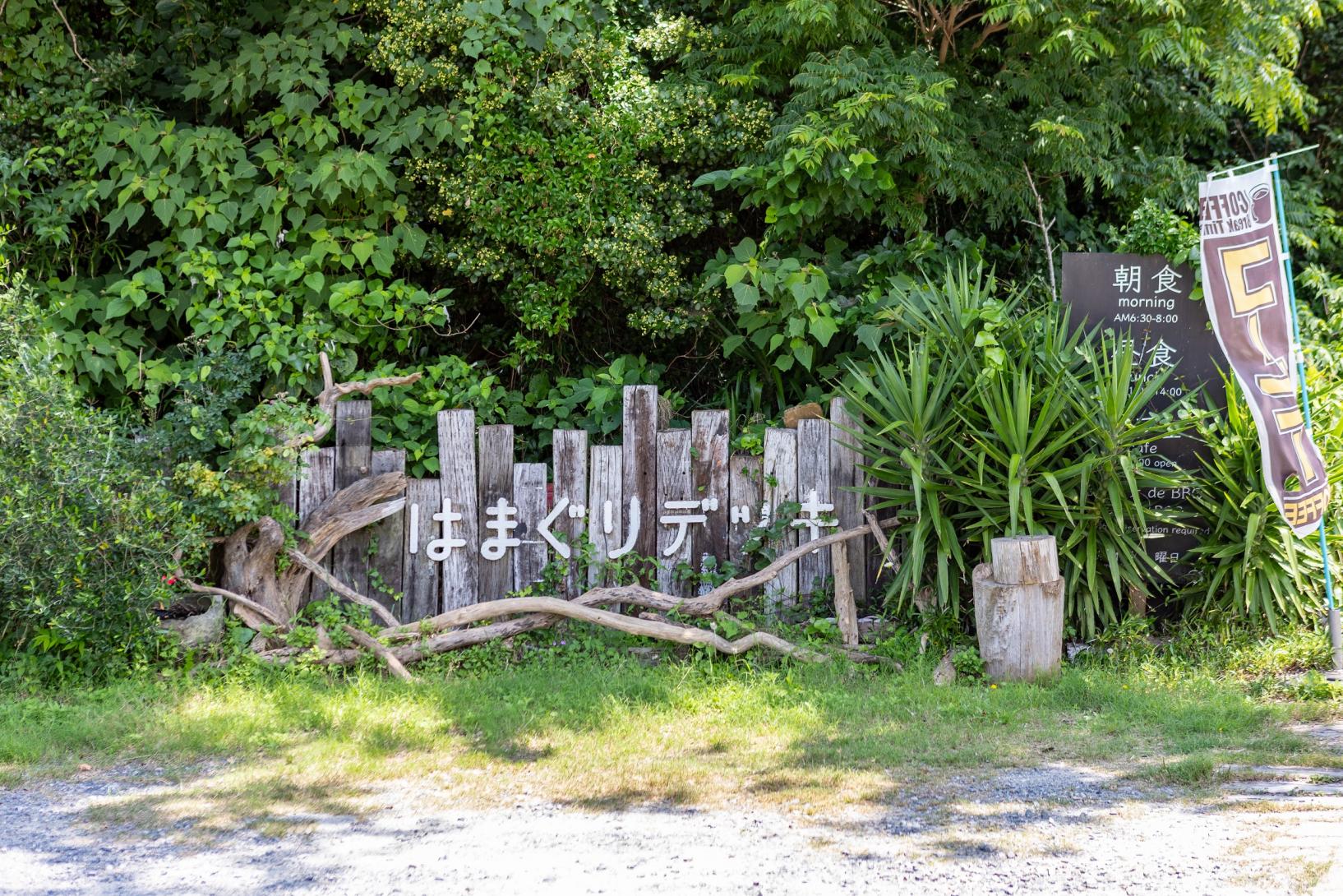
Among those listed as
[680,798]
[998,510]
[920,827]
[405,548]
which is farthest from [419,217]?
[920,827]

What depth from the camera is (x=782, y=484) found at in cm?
640

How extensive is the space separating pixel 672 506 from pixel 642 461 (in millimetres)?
294

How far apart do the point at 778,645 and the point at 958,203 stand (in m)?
3.71

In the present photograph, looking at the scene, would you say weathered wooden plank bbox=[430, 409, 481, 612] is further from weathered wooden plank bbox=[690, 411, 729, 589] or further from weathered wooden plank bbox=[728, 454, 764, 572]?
weathered wooden plank bbox=[728, 454, 764, 572]

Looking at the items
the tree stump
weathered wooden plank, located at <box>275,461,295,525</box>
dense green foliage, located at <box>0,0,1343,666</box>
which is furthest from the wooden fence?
the tree stump

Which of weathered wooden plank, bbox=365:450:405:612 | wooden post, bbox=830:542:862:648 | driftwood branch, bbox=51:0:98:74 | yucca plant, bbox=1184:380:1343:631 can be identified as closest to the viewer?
yucca plant, bbox=1184:380:1343:631

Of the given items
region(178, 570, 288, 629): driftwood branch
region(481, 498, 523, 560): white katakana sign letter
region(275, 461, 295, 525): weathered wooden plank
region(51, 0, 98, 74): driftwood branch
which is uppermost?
region(51, 0, 98, 74): driftwood branch

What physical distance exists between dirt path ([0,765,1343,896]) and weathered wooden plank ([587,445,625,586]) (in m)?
2.29

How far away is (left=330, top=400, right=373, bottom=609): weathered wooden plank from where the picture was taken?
6.34 m

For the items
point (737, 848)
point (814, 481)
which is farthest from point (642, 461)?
point (737, 848)

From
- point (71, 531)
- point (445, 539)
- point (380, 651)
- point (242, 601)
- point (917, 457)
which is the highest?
point (917, 457)

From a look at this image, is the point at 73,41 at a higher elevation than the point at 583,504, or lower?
higher

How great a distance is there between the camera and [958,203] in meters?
8.02

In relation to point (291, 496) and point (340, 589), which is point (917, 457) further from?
point (291, 496)
